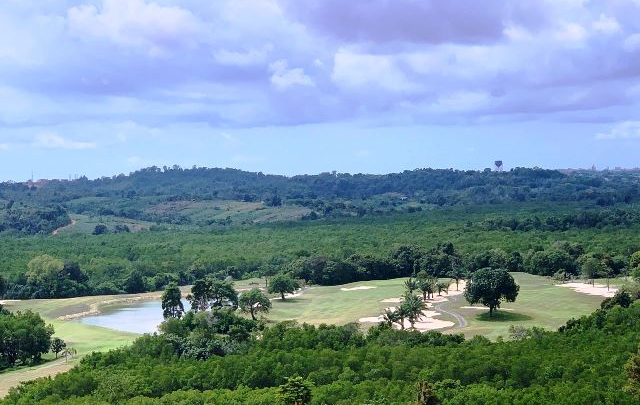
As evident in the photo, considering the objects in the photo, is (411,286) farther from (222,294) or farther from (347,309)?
(222,294)

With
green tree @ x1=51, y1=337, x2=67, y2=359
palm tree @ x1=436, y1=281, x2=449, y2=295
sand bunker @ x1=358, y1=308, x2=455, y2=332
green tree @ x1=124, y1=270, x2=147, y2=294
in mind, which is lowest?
green tree @ x1=51, y1=337, x2=67, y2=359

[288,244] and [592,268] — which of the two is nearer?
[592,268]

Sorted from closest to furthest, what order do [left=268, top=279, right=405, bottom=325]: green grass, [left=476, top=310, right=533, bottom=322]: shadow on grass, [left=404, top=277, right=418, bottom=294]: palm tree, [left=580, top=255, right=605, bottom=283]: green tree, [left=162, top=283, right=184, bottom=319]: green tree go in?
[left=476, top=310, right=533, bottom=322]: shadow on grass, [left=268, top=279, right=405, bottom=325]: green grass, [left=162, top=283, right=184, bottom=319]: green tree, [left=404, top=277, right=418, bottom=294]: palm tree, [left=580, top=255, right=605, bottom=283]: green tree

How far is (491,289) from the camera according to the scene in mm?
99438

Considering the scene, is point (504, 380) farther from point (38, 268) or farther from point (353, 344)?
point (38, 268)

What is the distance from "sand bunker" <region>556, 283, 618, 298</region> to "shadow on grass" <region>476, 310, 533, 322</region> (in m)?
15.0

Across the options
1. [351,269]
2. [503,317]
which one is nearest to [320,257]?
[351,269]

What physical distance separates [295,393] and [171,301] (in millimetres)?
56294

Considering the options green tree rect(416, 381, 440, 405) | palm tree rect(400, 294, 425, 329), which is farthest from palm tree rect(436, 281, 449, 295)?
green tree rect(416, 381, 440, 405)

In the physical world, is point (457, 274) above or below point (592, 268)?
below

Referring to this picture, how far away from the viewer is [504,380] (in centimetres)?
5744

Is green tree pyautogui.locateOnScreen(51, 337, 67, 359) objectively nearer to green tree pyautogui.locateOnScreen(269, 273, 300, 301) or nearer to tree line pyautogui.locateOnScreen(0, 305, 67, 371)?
tree line pyautogui.locateOnScreen(0, 305, 67, 371)

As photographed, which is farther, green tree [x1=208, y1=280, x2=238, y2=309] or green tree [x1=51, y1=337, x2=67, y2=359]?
green tree [x1=208, y1=280, x2=238, y2=309]

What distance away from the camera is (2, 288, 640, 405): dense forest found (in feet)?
172
